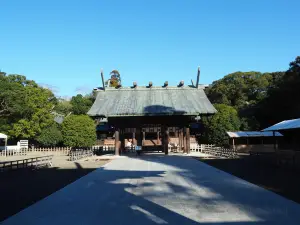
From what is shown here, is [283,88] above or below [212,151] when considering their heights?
above

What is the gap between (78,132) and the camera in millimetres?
33625

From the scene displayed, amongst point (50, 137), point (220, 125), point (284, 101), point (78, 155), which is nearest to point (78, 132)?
point (50, 137)

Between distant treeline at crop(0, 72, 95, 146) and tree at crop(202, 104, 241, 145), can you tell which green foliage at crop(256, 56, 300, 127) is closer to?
tree at crop(202, 104, 241, 145)

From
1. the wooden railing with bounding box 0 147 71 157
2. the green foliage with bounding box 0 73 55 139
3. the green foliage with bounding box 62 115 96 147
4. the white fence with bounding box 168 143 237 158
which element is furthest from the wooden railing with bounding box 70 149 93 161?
the green foliage with bounding box 0 73 55 139

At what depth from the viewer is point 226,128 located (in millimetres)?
37094

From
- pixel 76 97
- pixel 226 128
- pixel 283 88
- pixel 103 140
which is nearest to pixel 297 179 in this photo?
pixel 226 128

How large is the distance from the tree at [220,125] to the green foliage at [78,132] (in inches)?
598

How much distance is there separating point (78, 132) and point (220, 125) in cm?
1772

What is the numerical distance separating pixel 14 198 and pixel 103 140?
3854 cm

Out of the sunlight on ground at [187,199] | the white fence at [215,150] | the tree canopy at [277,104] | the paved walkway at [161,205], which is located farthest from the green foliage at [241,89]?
the paved walkway at [161,205]

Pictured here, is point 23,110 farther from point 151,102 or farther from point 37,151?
point 151,102

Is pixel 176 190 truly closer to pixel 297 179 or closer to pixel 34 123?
pixel 297 179

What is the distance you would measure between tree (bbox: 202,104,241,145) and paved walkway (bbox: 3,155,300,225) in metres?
26.4

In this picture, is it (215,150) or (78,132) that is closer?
(215,150)
